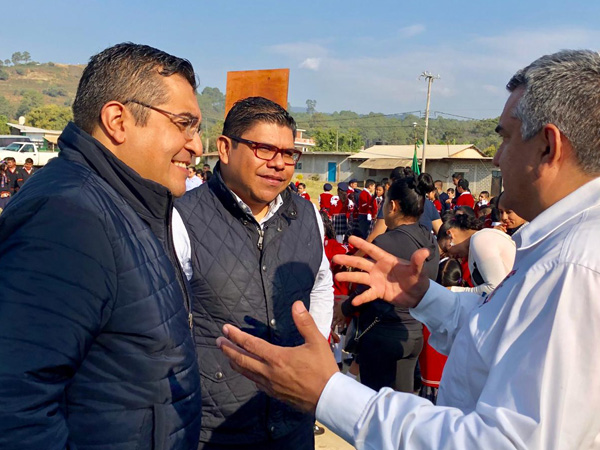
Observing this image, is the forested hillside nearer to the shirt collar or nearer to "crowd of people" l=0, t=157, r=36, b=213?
"crowd of people" l=0, t=157, r=36, b=213

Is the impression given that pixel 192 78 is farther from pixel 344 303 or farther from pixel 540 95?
pixel 344 303

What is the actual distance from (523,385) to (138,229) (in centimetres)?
112

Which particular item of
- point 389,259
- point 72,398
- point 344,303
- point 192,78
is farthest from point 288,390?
point 344,303

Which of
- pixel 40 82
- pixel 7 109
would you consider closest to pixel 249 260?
pixel 7 109

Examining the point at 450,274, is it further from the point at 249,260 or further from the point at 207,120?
the point at 207,120

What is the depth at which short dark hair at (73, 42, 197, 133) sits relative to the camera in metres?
1.68

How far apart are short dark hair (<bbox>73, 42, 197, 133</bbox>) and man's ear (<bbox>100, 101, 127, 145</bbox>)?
0.9 inches

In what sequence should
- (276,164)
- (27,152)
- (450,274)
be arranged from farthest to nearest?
(27,152) → (450,274) → (276,164)

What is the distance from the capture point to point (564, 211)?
4.41 ft

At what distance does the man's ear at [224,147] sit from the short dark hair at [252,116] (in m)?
0.03

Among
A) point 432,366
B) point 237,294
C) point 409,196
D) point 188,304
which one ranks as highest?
point 409,196

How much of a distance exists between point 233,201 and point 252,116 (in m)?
0.51

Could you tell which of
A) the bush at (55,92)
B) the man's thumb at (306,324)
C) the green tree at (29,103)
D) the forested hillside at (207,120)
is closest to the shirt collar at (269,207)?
the man's thumb at (306,324)

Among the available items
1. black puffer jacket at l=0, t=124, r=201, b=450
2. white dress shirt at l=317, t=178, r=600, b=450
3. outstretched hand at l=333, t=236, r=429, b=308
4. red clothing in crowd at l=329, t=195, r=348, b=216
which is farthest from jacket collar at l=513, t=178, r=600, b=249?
red clothing in crowd at l=329, t=195, r=348, b=216
